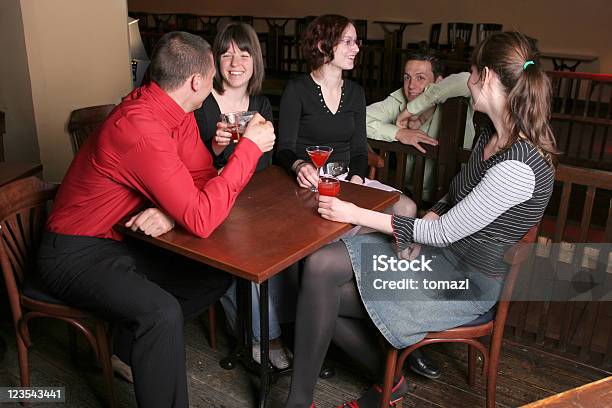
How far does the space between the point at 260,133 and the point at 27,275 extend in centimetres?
101

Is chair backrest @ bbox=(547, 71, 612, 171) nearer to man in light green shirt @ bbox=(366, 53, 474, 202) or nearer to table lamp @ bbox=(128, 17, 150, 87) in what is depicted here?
man in light green shirt @ bbox=(366, 53, 474, 202)

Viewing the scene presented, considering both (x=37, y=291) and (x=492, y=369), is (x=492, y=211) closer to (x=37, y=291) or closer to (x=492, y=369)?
(x=492, y=369)

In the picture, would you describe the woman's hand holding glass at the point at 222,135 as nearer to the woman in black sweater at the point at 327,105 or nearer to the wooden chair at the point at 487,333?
the woman in black sweater at the point at 327,105

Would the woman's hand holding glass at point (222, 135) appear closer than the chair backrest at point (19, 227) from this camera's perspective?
No

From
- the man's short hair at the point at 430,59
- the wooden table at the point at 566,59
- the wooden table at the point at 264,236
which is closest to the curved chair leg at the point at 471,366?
the wooden table at the point at 264,236

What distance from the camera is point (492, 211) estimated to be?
73.9 inches

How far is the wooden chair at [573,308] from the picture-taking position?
2385mm

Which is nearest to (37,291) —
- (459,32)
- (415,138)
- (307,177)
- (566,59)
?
(307,177)

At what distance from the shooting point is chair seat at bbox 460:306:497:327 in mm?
2014

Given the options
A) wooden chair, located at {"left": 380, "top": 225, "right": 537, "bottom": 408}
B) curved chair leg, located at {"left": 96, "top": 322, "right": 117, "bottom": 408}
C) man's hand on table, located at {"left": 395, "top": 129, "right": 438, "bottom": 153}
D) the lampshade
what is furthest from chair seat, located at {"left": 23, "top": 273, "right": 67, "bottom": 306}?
the lampshade

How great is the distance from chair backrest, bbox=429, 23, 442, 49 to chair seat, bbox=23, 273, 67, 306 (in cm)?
814

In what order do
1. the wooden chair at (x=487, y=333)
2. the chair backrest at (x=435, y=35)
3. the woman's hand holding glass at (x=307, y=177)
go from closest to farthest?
the wooden chair at (x=487, y=333) < the woman's hand holding glass at (x=307, y=177) < the chair backrest at (x=435, y=35)

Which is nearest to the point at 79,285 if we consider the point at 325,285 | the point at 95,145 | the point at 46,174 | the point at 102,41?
the point at 95,145

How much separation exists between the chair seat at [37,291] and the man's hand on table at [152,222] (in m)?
0.42
